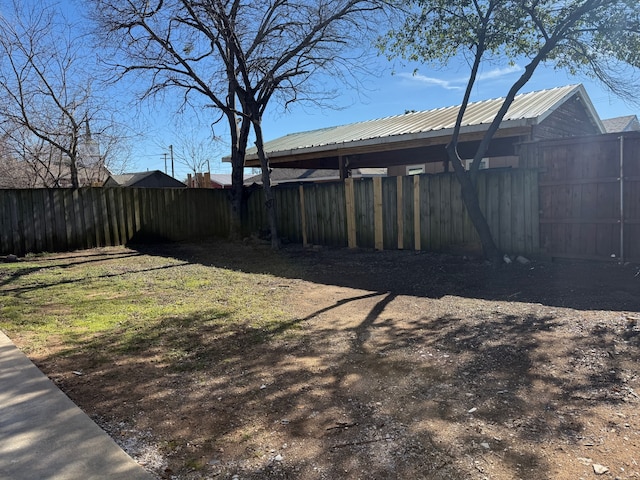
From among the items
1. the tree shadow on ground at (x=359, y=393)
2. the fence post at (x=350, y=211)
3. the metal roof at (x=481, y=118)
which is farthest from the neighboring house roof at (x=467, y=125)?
the tree shadow on ground at (x=359, y=393)

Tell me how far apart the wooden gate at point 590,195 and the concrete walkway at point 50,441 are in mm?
7193

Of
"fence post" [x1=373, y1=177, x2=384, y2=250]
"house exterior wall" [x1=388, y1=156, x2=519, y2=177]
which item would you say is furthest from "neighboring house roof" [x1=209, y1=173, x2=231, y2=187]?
"fence post" [x1=373, y1=177, x2=384, y2=250]

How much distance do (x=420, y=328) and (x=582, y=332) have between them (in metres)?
1.47

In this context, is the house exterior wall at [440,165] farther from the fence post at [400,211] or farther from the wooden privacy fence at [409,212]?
the fence post at [400,211]

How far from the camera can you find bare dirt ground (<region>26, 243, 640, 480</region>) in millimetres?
2225

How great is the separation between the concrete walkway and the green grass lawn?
0.73 metres

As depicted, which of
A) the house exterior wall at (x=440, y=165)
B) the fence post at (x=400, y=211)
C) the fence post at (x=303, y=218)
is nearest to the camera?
the fence post at (x=400, y=211)

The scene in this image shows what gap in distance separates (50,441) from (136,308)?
3.06 metres

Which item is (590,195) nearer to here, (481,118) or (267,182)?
(481,118)

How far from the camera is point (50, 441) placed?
246 cm

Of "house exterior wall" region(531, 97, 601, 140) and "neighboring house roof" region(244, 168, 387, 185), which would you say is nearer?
"house exterior wall" region(531, 97, 601, 140)

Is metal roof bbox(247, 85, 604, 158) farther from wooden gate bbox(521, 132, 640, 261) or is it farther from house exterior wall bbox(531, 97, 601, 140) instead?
wooden gate bbox(521, 132, 640, 261)

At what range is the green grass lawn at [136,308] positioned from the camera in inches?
163

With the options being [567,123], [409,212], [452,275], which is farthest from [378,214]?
[567,123]
